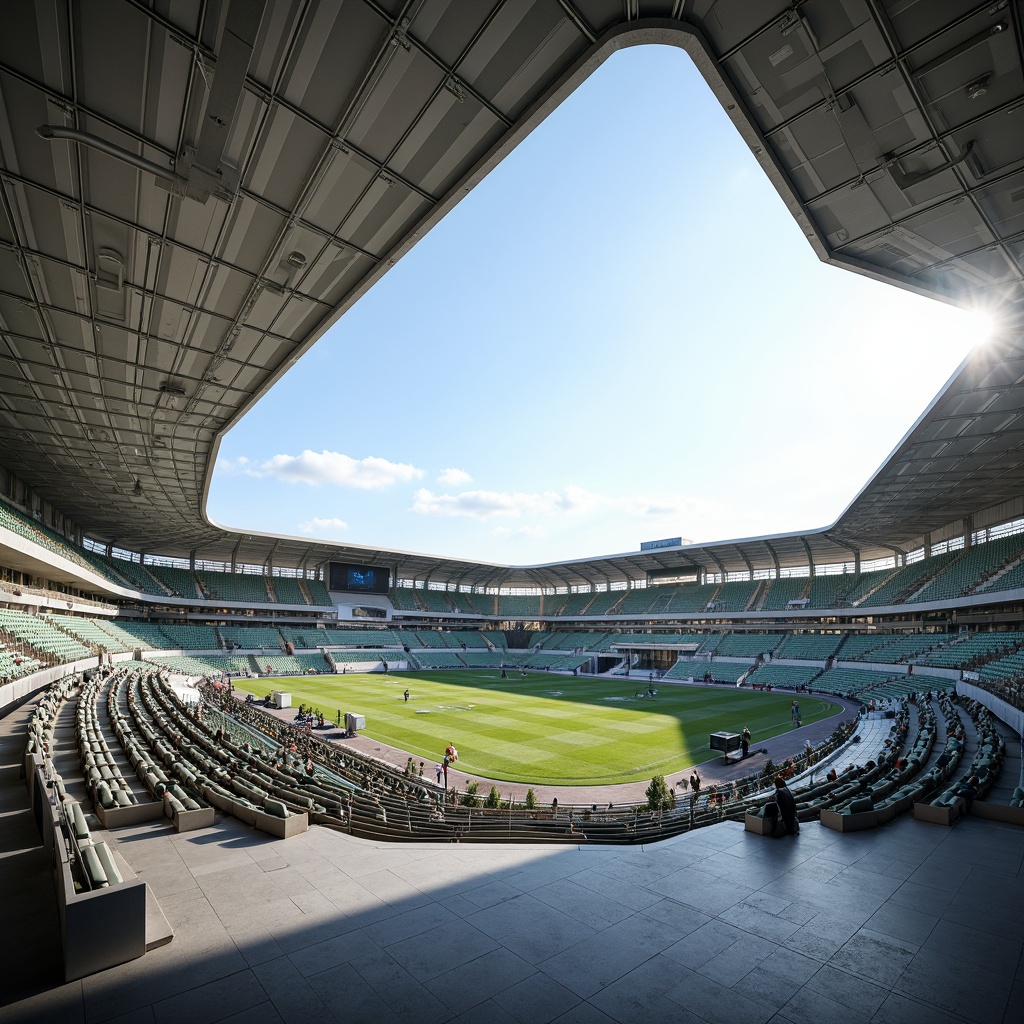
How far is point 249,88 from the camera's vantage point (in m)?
7.69

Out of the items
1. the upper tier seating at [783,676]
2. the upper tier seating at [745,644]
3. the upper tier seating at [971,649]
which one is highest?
the upper tier seating at [971,649]

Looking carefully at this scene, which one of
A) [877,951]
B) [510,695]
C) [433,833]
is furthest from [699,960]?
[510,695]

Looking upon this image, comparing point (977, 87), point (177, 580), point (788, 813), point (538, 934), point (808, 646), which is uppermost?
point (977, 87)

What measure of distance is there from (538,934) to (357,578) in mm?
72998

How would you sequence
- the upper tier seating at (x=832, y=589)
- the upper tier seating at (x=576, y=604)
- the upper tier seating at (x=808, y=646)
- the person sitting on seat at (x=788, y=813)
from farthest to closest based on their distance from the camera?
the upper tier seating at (x=576, y=604), the upper tier seating at (x=832, y=589), the upper tier seating at (x=808, y=646), the person sitting on seat at (x=788, y=813)

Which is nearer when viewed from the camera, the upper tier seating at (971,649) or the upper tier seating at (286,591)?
the upper tier seating at (971,649)

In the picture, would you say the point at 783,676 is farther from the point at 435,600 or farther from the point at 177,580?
the point at 177,580

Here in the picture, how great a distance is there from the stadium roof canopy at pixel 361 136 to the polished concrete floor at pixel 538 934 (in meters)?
9.97

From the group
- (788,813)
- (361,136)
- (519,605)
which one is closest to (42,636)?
(361,136)

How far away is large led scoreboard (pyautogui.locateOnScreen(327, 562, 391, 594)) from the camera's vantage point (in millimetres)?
74750

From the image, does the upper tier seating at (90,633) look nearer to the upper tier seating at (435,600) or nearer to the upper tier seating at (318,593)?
the upper tier seating at (318,593)

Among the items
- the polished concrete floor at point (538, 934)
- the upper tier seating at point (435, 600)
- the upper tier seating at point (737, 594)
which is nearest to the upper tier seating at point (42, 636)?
the polished concrete floor at point (538, 934)

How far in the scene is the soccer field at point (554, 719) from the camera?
25.9 meters

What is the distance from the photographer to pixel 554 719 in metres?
36.7
